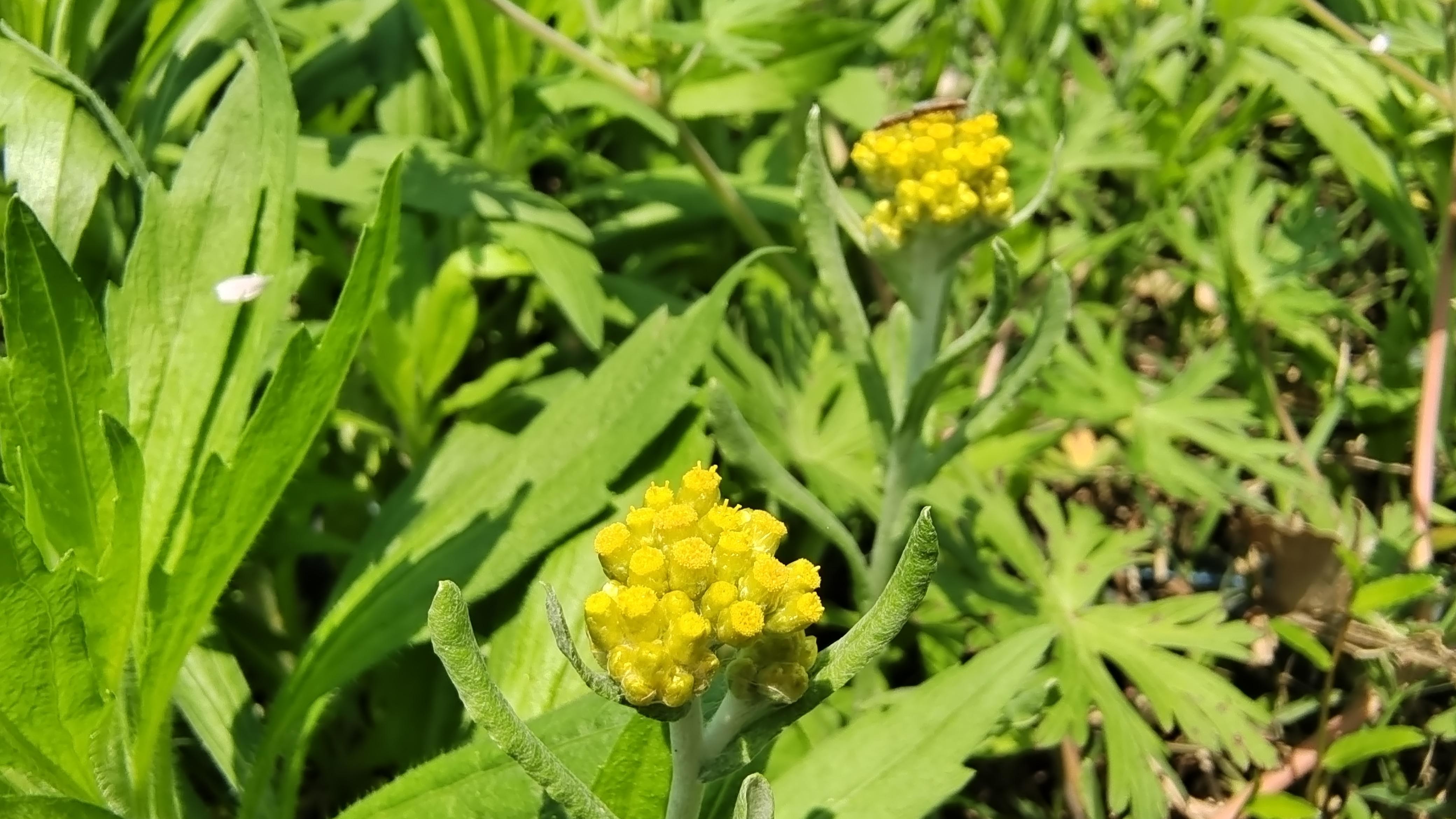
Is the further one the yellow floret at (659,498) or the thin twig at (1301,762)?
the thin twig at (1301,762)

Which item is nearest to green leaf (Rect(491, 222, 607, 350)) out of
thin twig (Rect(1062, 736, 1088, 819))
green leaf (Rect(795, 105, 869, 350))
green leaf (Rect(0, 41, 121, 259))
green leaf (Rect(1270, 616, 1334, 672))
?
green leaf (Rect(795, 105, 869, 350))

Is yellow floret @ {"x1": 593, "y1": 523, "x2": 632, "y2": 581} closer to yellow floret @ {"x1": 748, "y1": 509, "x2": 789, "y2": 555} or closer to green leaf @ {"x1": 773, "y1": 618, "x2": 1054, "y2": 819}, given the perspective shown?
yellow floret @ {"x1": 748, "y1": 509, "x2": 789, "y2": 555}

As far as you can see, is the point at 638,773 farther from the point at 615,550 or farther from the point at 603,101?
the point at 603,101

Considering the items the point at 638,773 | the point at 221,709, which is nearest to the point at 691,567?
the point at 638,773

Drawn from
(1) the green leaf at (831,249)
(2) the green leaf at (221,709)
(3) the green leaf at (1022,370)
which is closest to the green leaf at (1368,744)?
(3) the green leaf at (1022,370)

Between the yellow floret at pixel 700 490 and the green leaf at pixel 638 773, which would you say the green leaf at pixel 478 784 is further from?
the yellow floret at pixel 700 490

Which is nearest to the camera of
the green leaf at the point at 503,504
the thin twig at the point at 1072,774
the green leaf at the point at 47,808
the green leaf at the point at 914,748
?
the green leaf at the point at 47,808

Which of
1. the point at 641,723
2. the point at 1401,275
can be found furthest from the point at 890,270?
the point at 1401,275

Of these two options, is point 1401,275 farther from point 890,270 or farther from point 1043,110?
point 890,270
